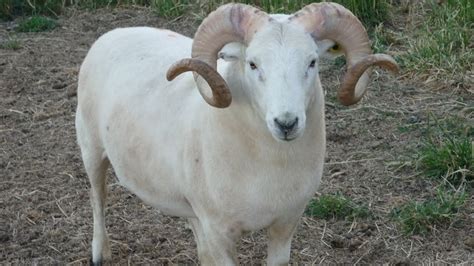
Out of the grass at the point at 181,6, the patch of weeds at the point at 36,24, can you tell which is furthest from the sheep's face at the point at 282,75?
the patch of weeds at the point at 36,24

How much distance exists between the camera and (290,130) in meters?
3.72

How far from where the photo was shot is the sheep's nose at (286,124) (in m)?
3.70

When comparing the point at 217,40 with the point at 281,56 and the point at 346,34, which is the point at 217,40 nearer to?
the point at 281,56

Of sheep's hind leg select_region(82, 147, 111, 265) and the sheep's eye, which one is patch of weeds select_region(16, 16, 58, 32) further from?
the sheep's eye

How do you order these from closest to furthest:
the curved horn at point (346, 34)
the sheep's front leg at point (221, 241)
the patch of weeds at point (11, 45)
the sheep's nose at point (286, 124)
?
1. the sheep's nose at point (286, 124)
2. the curved horn at point (346, 34)
3. the sheep's front leg at point (221, 241)
4. the patch of weeds at point (11, 45)

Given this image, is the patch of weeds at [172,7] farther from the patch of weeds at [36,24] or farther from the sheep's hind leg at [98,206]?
the sheep's hind leg at [98,206]

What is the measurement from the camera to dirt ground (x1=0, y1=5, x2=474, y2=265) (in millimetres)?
5445

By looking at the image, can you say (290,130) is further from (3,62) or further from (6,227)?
(3,62)

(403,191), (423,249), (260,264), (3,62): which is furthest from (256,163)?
(3,62)

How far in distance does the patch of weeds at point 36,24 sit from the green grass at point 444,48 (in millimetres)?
3621

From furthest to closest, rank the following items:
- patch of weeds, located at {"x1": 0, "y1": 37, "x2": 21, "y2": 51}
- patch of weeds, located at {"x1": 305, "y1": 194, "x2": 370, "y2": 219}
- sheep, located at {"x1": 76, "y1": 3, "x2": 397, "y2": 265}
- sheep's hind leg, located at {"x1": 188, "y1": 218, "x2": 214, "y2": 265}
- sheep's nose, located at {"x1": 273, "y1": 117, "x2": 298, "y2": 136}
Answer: patch of weeds, located at {"x1": 0, "y1": 37, "x2": 21, "y2": 51}
patch of weeds, located at {"x1": 305, "y1": 194, "x2": 370, "y2": 219}
sheep's hind leg, located at {"x1": 188, "y1": 218, "x2": 214, "y2": 265}
sheep, located at {"x1": 76, "y1": 3, "x2": 397, "y2": 265}
sheep's nose, located at {"x1": 273, "y1": 117, "x2": 298, "y2": 136}

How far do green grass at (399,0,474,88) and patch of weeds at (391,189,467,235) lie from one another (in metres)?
2.09

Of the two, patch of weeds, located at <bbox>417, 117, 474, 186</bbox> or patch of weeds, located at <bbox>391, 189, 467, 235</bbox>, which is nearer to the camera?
patch of weeds, located at <bbox>391, 189, 467, 235</bbox>

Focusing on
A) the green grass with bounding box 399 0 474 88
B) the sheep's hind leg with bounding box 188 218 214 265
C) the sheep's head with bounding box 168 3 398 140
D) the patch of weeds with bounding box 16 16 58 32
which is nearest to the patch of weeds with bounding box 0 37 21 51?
the patch of weeds with bounding box 16 16 58 32
